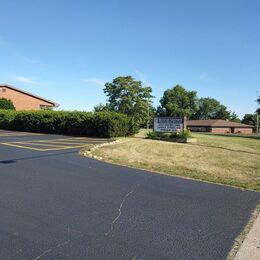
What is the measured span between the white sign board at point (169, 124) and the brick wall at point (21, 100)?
28.5 meters

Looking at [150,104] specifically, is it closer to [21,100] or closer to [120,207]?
[21,100]

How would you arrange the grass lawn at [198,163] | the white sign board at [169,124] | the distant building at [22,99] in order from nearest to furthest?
1. the grass lawn at [198,163]
2. the white sign board at [169,124]
3. the distant building at [22,99]

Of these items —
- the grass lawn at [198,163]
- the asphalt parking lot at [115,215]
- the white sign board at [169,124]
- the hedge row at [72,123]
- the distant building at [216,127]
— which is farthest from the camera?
the distant building at [216,127]

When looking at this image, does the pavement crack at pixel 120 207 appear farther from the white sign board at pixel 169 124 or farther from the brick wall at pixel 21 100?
the brick wall at pixel 21 100

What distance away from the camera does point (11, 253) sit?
3.86m

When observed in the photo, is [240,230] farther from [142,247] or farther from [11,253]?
[11,253]

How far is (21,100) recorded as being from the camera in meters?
45.2

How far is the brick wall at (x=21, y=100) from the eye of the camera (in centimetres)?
4306

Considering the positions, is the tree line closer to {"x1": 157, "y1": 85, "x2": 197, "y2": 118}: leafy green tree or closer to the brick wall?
{"x1": 157, "y1": 85, "x2": 197, "y2": 118}: leafy green tree

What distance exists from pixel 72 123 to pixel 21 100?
2440cm

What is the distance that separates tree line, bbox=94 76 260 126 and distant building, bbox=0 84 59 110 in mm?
14261

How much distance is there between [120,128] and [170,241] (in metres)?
17.9

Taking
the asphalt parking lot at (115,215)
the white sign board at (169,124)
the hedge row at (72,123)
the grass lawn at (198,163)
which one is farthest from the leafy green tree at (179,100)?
the asphalt parking lot at (115,215)

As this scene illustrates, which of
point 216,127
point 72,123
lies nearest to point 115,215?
point 72,123
